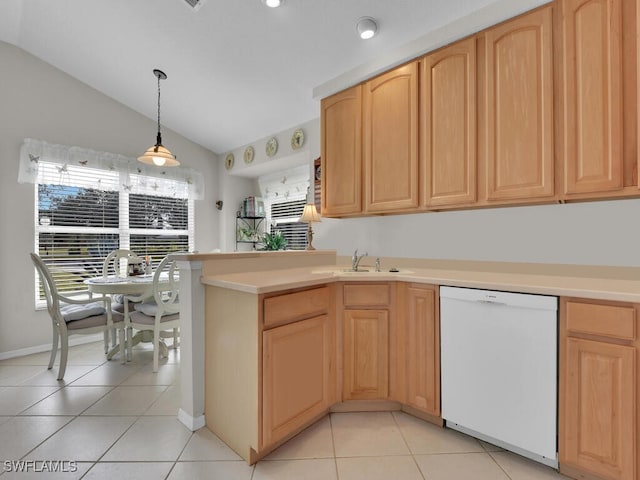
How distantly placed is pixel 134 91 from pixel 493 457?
4.46 m

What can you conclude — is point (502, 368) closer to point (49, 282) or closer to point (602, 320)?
point (602, 320)

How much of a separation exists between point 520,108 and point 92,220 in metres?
4.22

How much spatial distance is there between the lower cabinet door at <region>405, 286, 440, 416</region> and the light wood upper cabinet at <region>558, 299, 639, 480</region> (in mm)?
573

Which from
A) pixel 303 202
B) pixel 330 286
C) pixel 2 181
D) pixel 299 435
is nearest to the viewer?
pixel 299 435

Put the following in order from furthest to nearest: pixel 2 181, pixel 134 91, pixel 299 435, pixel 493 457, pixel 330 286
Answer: pixel 134 91 → pixel 2 181 → pixel 330 286 → pixel 299 435 → pixel 493 457

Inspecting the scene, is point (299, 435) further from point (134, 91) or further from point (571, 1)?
point (134, 91)

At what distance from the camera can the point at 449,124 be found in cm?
200

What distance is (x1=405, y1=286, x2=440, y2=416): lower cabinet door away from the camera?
1.77 m

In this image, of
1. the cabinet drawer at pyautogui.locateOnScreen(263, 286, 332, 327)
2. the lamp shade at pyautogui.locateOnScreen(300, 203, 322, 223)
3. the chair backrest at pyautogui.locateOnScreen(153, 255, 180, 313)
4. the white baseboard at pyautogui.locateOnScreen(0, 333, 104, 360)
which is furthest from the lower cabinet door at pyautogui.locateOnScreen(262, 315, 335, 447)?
the white baseboard at pyautogui.locateOnScreen(0, 333, 104, 360)

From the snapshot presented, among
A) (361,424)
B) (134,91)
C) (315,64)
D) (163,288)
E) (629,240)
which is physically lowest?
(361,424)

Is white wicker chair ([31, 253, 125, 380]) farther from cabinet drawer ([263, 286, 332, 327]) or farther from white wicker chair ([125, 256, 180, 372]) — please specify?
cabinet drawer ([263, 286, 332, 327])

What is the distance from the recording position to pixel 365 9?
79.0 inches

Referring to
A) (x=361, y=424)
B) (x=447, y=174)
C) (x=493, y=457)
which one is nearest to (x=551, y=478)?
(x=493, y=457)

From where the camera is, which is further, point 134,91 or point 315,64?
point 134,91
